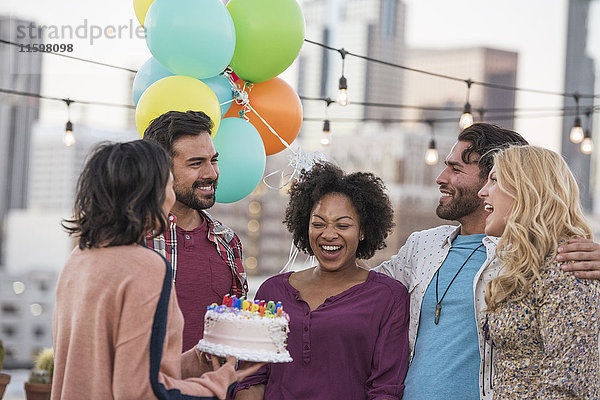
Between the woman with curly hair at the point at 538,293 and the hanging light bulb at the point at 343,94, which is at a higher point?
the hanging light bulb at the point at 343,94

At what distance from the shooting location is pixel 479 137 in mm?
2959

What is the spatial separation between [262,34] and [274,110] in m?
0.38

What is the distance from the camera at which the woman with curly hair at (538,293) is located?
6.75ft

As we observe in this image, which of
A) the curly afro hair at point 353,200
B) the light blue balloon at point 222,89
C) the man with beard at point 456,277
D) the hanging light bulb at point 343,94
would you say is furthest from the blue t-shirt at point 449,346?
the hanging light bulb at point 343,94

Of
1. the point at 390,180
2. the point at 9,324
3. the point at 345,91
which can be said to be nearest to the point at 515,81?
the point at 390,180

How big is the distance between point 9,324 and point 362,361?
82519 mm

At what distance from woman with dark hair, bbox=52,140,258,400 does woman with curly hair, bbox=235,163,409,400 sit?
59cm

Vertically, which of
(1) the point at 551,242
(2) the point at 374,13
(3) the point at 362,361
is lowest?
(3) the point at 362,361

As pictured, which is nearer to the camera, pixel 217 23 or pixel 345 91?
pixel 217 23

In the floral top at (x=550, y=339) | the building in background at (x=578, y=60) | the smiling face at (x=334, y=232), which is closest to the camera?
the floral top at (x=550, y=339)

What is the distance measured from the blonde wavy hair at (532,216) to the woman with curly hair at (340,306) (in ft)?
1.51

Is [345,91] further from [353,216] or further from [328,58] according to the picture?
[328,58]

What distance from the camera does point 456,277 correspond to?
2.69m

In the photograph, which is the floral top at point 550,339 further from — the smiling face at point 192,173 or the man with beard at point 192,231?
the smiling face at point 192,173
